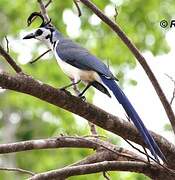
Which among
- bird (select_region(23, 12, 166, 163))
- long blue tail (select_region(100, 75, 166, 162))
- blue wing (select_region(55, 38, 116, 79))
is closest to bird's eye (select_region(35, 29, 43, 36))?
bird (select_region(23, 12, 166, 163))

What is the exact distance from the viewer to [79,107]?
2.62 m

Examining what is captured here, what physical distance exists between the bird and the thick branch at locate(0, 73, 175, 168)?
0.06 meters

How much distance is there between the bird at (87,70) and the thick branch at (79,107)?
2.2 inches

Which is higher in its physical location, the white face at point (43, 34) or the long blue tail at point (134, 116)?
the white face at point (43, 34)

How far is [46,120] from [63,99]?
615 centimetres

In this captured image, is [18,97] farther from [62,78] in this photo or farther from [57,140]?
[57,140]

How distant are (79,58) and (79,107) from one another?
83cm

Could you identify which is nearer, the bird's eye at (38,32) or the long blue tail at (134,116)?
the long blue tail at (134,116)

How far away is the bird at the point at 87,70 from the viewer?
2771mm

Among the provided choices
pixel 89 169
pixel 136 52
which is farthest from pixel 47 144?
pixel 136 52

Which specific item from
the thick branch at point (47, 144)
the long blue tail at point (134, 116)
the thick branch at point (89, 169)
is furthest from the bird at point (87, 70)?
the thick branch at point (47, 144)

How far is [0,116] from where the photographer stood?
36.1 feet

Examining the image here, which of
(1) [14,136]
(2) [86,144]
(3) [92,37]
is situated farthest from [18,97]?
(2) [86,144]

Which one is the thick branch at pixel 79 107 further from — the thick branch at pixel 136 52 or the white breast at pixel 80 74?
the white breast at pixel 80 74
